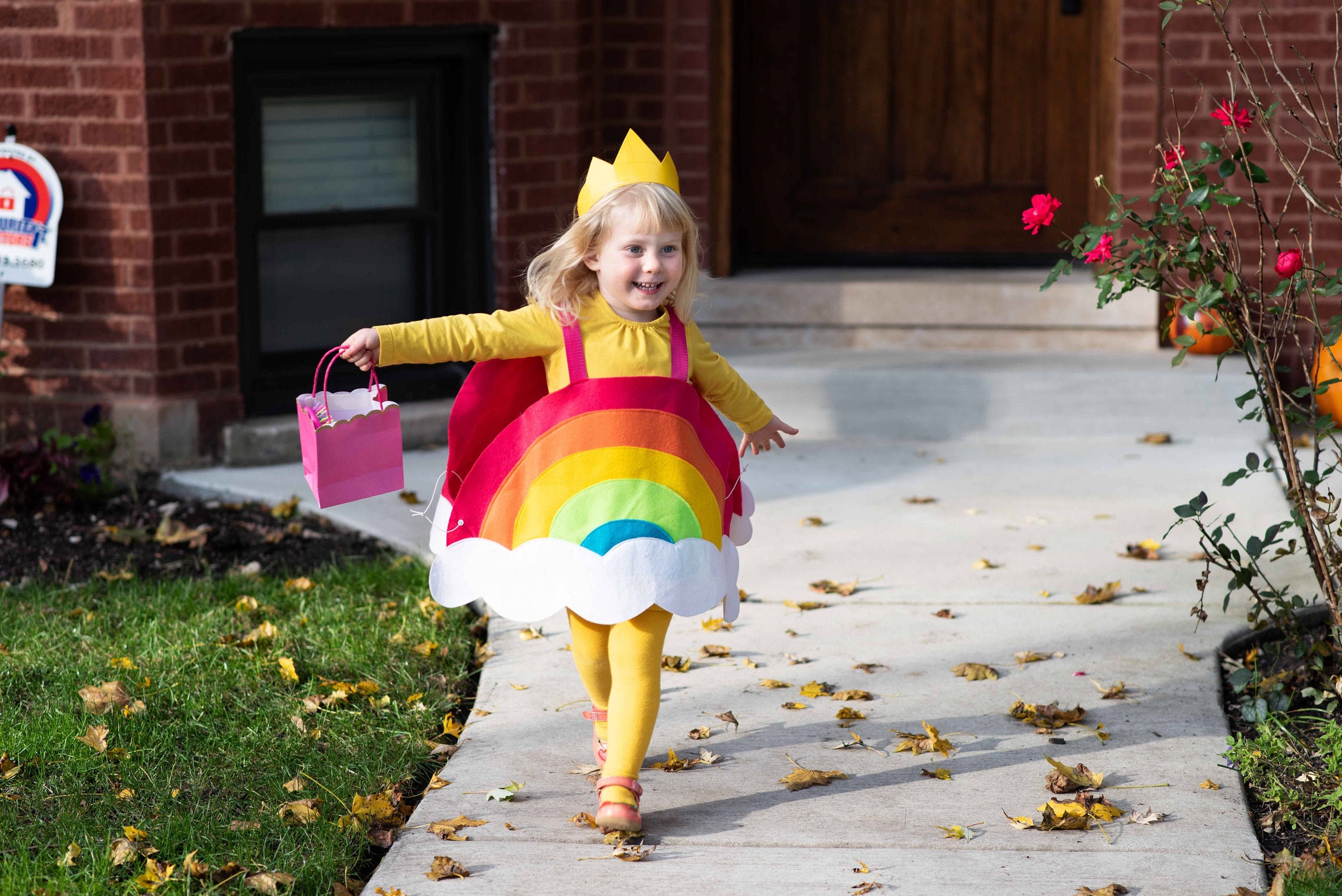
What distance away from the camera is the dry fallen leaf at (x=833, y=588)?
4.77 m

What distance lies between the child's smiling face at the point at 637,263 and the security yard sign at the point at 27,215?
11.0 ft

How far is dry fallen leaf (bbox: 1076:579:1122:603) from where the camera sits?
15.2 ft

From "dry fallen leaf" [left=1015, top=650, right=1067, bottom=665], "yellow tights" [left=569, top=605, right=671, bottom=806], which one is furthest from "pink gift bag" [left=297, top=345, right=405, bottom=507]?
"dry fallen leaf" [left=1015, top=650, right=1067, bottom=665]

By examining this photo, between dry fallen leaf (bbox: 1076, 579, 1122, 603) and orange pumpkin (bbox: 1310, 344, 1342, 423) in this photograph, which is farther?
orange pumpkin (bbox: 1310, 344, 1342, 423)

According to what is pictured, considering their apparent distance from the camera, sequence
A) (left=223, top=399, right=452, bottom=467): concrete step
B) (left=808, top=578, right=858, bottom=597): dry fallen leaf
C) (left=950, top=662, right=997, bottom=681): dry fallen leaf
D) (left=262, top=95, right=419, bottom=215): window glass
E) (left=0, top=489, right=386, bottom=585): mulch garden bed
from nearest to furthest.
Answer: (left=950, top=662, right=997, bottom=681): dry fallen leaf, (left=808, top=578, right=858, bottom=597): dry fallen leaf, (left=0, top=489, right=386, bottom=585): mulch garden bed, (left=223, top=399, right=452, bottom=467): concrete step, (left=262, top=95, right=419, bottom=215): window glass

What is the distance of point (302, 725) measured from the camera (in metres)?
3.75

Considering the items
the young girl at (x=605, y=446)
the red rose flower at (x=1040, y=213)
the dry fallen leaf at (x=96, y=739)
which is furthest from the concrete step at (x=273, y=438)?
the red rose flower at (x=1040, y=213)

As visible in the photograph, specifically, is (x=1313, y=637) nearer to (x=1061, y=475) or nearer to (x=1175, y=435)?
(x=1061, y=475)

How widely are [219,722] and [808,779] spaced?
1464mm

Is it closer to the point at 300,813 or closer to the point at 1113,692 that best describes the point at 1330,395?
the point at 1113,692

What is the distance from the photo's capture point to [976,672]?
4082 mm

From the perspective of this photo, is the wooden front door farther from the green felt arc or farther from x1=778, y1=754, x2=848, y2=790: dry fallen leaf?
the green felt arc

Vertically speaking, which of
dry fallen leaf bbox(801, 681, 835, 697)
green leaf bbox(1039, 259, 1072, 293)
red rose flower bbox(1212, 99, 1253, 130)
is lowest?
dry fallen leaf bbox(801, 681, 835, 697)

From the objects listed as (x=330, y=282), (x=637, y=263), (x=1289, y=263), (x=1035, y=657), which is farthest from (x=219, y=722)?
(x=330, y=282)
